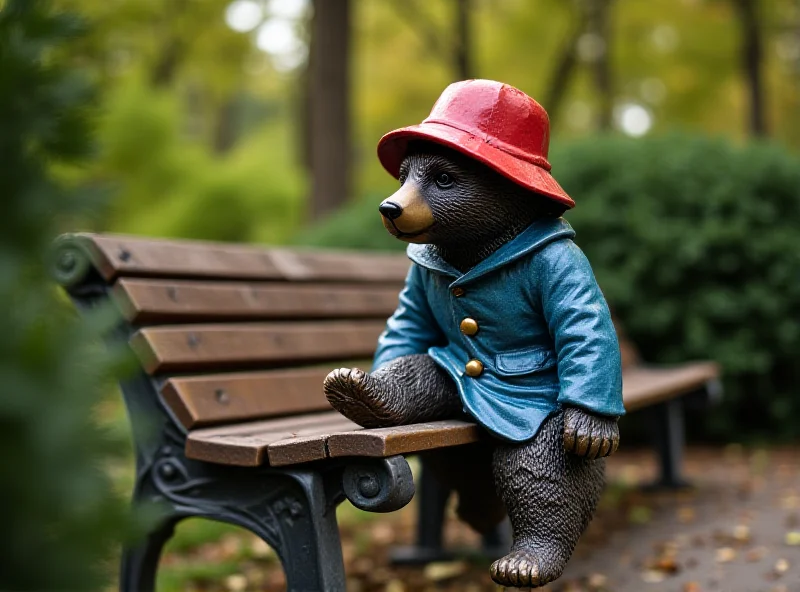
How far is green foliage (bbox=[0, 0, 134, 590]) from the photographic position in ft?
3.59

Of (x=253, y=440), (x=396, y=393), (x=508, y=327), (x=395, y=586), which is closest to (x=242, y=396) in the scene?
(x=253, y=440)

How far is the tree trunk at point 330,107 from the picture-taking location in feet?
32.5

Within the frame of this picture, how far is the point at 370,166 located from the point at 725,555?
1647 centimetres

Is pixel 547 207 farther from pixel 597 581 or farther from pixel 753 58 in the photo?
pixel 753 58

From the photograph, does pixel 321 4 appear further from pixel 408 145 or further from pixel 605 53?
pixel 408 145

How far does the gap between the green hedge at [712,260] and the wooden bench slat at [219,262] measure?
7.21ft

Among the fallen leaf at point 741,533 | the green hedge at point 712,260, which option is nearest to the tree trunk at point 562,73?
the green hedge at point 712,260

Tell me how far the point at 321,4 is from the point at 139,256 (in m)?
7.39

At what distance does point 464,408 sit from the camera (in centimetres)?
265

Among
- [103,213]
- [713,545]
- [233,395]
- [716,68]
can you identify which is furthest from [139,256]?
[716,68]

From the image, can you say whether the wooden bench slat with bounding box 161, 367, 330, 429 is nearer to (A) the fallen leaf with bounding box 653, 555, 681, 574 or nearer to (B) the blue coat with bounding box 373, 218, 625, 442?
(B) the blue coat with bounding box 373, 218, 625, 442

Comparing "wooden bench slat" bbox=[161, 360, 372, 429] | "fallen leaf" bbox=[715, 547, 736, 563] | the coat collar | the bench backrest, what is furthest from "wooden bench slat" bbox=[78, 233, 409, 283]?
"fallen leaf" bbox=[715, 547, 736, 563]

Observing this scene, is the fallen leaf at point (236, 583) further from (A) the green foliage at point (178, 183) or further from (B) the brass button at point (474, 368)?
(A) the green foliage at point (178, 183)

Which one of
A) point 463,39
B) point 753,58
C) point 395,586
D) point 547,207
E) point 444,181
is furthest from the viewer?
point 463,39
